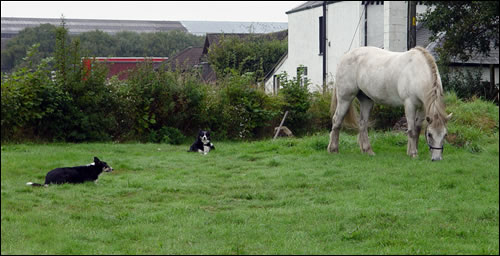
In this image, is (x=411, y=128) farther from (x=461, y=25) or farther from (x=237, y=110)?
(x=461, y=25)

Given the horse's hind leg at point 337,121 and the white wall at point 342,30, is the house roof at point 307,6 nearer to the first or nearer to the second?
the white wall at point 342,30

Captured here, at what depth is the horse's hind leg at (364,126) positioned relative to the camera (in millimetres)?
13328

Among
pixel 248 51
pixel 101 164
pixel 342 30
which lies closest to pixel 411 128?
pixel 101 164

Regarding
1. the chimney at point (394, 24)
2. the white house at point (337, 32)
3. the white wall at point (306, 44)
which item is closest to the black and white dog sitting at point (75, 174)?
the white house at point (337, 32)

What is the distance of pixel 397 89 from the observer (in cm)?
1251

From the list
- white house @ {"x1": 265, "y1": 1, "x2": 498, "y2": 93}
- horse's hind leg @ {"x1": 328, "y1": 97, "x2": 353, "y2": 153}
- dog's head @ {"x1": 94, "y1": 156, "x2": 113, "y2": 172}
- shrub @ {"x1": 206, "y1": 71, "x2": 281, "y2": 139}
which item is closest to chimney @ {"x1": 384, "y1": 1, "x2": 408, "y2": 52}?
white house @ {"x1": 265, "y1": 1, "x2": 498, "y2": 93}

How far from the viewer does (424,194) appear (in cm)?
927

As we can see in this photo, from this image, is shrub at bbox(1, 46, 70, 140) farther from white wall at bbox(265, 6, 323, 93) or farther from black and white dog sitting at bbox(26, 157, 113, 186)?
white wall at bbox(265, 6, 323, 93)

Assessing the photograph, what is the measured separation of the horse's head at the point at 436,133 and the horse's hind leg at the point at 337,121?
2463mm

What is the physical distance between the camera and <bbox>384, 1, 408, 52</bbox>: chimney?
27312mm

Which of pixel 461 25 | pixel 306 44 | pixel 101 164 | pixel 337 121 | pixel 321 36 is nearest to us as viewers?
pixel 101 164

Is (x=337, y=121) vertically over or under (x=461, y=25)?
under

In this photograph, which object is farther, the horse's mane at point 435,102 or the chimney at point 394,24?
the chimney at point 394,24

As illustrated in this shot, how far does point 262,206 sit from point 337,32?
2458cm
